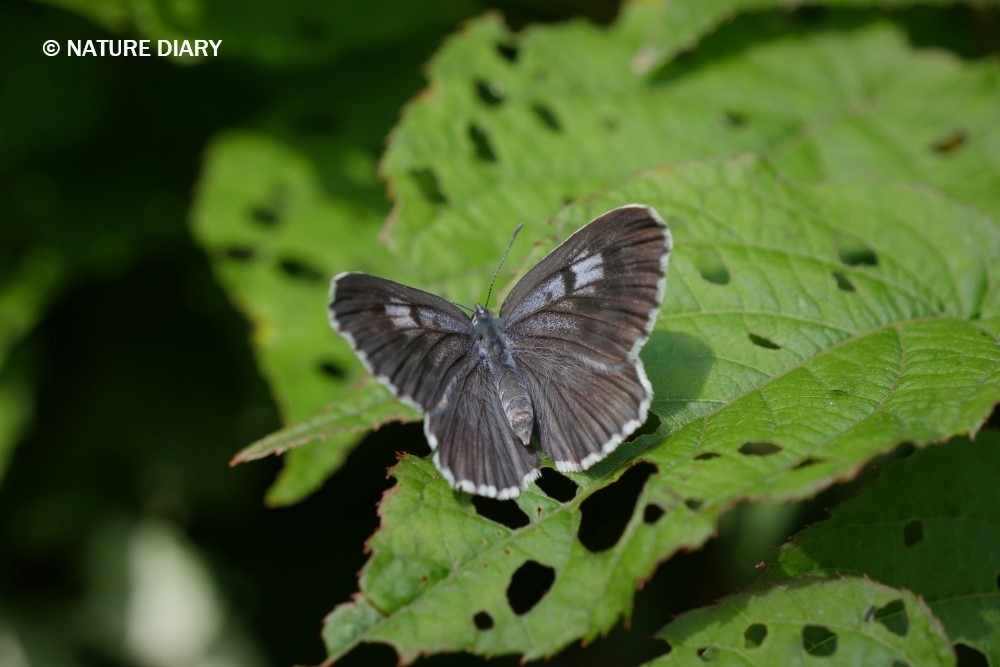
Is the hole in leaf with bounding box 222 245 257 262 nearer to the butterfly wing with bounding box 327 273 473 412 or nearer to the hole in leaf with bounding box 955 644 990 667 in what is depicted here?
the butterfly wing with bounding box 327 273 473 412

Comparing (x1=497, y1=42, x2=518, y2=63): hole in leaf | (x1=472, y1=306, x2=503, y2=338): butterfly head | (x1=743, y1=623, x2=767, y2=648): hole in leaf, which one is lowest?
(x1=743, y1=623, x2=767, y2=648): hole in leaf

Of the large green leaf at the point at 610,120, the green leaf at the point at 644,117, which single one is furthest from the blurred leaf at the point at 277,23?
the green leaf at the point at 644,117

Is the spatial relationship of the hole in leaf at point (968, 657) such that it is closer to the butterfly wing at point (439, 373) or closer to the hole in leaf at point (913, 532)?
the hole in leaf at point (913, 532)

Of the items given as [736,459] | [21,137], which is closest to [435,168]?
[736,459]

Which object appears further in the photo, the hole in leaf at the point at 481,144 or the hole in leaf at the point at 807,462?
the hole in leaf at the point at 481,144

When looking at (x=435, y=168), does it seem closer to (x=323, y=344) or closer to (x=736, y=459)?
(x=323, y=344)

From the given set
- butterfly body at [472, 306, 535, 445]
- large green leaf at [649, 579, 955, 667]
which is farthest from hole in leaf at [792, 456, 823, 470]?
butterfly body at [472, 306, 535, 445]

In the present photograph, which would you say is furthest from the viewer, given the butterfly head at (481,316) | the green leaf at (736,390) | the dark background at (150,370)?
the dark background at (150,370)
